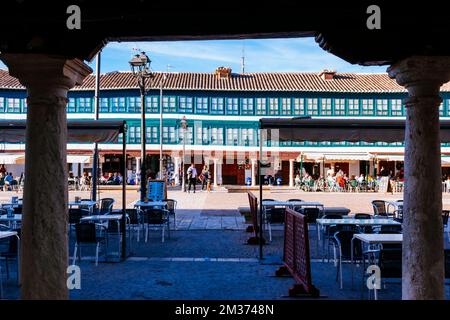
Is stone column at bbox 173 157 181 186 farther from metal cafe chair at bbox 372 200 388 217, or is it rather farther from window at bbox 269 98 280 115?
metal cafe chair at bbox 372 200 388 217

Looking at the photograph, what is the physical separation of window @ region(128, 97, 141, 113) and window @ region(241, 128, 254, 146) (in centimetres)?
884

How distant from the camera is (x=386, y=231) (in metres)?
8.13

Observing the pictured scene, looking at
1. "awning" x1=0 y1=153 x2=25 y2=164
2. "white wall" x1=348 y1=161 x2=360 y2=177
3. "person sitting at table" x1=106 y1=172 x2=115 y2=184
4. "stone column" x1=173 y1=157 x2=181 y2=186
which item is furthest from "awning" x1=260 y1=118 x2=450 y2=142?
"white wall" x1=348 y1=161 x2=360 y2=177

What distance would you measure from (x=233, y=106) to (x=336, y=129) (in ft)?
116

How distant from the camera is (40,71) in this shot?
4406 millimetres

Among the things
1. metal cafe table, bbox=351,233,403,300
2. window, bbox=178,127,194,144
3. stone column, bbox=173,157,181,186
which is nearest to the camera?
metal cafe table, bbox=351,233,403,300

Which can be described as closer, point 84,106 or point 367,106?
point 84,106

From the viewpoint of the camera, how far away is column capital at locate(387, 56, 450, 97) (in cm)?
441

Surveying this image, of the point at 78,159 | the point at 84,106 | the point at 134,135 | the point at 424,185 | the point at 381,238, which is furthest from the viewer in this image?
the point at 84,106

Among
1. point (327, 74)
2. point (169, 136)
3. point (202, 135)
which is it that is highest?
point (327, 74)

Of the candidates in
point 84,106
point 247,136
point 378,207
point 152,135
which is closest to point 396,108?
point 247,136

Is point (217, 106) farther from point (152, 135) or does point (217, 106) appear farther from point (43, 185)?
point (43, 185)
